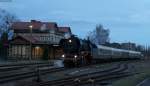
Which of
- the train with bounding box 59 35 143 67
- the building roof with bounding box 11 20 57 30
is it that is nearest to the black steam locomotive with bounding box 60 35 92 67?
the train with bounding box 59 35 143 67

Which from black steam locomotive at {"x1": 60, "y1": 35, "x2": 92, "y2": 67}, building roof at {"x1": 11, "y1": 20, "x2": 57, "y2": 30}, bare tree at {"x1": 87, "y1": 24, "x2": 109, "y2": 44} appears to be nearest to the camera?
black steam locomotive at {"x1": 60, "y1": 35, "x2": 92, "y2": 67}

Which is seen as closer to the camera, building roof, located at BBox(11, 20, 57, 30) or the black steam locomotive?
the black steam locomotive

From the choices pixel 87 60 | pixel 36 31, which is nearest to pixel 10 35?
pixel 36 31

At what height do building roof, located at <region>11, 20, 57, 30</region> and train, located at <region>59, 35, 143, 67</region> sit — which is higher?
building roof, located at <region>11, 20, 57, 30</region>

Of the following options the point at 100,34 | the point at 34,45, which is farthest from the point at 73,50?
the point at 100,34

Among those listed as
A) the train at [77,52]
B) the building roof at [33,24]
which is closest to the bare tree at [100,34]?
the building roof at [33,24]

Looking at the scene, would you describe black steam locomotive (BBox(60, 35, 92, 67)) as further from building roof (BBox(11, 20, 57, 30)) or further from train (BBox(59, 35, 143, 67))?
building roof (BBox(11, 20, 57, 30))

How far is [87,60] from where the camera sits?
2078 inches

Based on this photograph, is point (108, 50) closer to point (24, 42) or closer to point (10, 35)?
point (24, 42)

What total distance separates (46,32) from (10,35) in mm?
9902

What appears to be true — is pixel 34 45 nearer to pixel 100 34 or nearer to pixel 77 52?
pixel 77 52

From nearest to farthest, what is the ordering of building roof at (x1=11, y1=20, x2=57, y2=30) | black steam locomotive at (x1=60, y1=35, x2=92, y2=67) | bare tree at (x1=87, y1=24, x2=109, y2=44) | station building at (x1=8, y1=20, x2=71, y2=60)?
black steam locomotive at (x1=60, y1=35, x2=92, y2=67) < station building at (x1=8, y1=20, x2=71, y2=60) < building roof at (x1=11, y1=20, x2=57, y2=30) < bare tree at (x1=87, y1=24, x2=109, y2=44)

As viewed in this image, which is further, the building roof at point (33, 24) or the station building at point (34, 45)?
the building roof at point (33, 24)

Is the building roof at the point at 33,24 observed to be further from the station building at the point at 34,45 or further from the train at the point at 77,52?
the train at the point at 77,52
